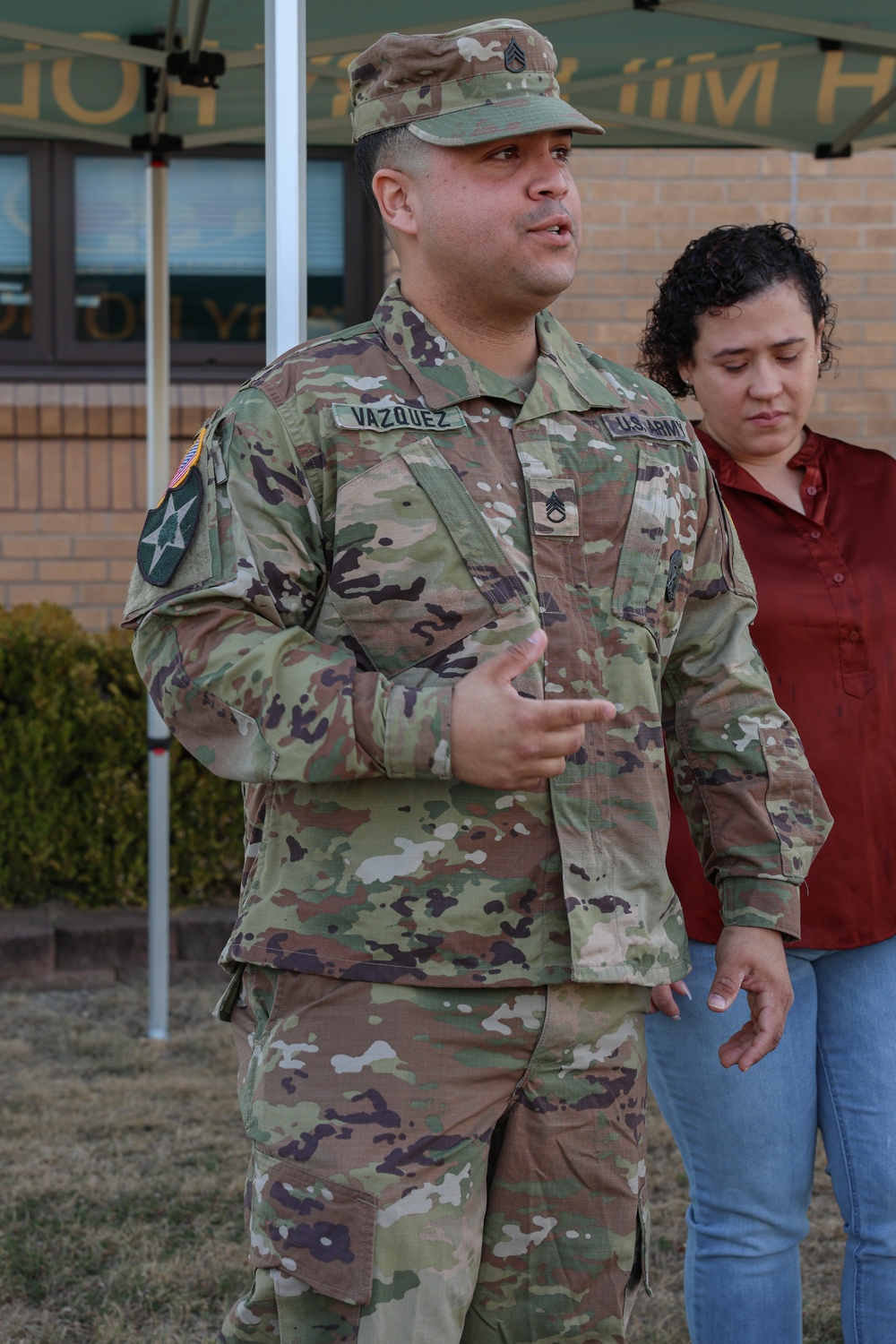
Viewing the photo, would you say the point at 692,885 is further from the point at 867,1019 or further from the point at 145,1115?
the point at 145,1115

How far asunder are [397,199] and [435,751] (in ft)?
2.27

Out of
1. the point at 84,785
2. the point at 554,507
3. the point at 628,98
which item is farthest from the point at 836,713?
the point at 84,785

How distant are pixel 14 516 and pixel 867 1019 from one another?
14.5 ft

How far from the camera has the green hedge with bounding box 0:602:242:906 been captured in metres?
5.24

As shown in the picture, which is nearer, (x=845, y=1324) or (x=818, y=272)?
(x=845, y=1324)

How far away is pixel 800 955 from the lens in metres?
2.17

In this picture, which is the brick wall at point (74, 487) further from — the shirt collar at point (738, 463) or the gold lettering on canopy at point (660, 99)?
the shirt collar at point (738, 463)

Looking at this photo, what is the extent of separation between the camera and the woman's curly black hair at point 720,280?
2303 millimetres

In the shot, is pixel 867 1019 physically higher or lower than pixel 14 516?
lower

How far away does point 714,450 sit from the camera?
2330 mm

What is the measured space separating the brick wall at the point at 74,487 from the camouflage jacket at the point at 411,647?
418cm

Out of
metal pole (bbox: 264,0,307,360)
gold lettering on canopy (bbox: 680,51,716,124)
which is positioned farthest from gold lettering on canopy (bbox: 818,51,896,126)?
metal pole (bbox: 264,0,307,360)

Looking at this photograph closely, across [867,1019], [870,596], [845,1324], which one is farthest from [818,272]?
[845,1324]

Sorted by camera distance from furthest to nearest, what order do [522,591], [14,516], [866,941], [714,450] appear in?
[14,516] < [714,450] < [866,941] < [522,591]
